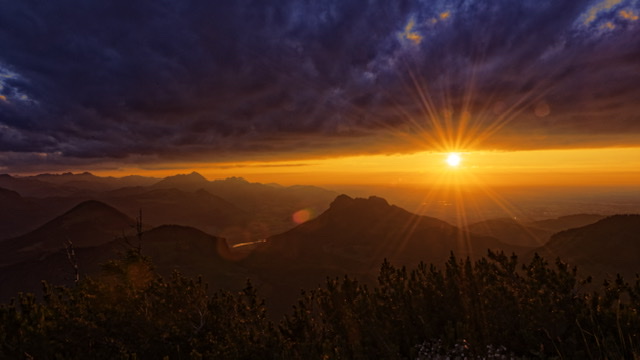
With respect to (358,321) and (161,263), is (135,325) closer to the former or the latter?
(358,321)

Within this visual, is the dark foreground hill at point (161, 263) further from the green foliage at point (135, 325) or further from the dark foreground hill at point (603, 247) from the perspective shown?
the green foliage at point (135, 325)

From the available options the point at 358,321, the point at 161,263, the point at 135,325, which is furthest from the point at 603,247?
the point at 161,263

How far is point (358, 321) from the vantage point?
1011cm

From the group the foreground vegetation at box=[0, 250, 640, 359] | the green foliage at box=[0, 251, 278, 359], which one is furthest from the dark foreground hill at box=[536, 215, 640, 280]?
the green foliage at box=[0, 251, 278, 359]

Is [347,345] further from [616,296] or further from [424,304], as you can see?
[616,296]

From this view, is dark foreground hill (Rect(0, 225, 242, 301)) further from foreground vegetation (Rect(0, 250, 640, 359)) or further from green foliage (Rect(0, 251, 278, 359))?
foreground vegetation (Rect(0, 250, 640, 359))

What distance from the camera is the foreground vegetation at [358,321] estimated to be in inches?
301

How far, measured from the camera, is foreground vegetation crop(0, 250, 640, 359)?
7.64 metres

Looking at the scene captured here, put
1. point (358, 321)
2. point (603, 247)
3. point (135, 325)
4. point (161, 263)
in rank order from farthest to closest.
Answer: point (161, 263) < point (603, 247) < point (358, 321) < point (135, 325)

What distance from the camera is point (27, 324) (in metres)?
9.58

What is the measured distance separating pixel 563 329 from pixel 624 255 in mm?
Answer: 162677

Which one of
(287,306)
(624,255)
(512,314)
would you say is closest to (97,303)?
(512,314)

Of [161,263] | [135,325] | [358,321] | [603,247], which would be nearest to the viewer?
[135,325]

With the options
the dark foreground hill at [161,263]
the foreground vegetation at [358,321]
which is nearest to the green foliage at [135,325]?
the foreground vegetation at [358,321]
